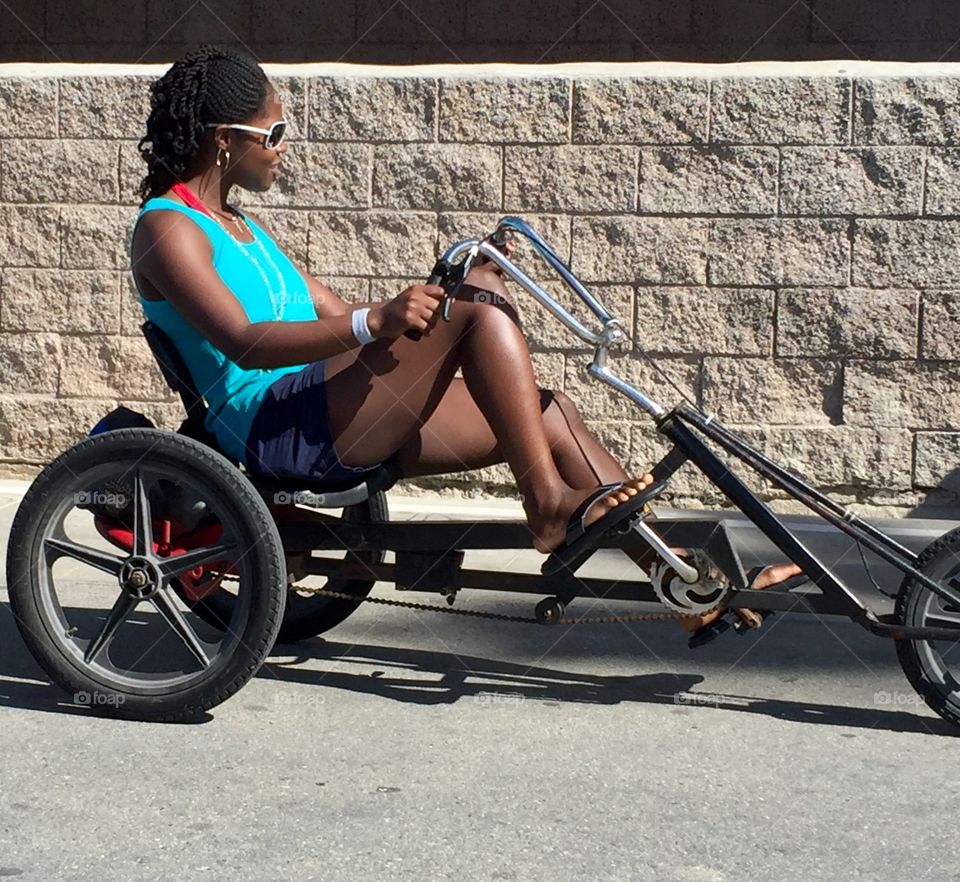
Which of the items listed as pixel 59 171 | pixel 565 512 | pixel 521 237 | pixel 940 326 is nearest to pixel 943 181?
pixel 940 326

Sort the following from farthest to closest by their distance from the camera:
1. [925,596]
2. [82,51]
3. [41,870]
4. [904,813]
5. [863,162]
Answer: [82,51]
[863,162]
[925,596]
[904,813]
[41,870]

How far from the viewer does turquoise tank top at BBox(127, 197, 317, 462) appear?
3895mm

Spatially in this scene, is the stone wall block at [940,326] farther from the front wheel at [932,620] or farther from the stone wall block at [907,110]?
the front wheel at [932,620]

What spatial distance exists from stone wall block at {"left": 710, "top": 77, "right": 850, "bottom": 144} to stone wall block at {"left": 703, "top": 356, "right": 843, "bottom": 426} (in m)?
0.87

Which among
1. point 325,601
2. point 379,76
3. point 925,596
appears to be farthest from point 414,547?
point 379,76

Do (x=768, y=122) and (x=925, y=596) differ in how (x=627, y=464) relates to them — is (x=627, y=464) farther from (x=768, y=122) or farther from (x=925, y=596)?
(x=925, y=596)

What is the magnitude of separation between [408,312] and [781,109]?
313 cm

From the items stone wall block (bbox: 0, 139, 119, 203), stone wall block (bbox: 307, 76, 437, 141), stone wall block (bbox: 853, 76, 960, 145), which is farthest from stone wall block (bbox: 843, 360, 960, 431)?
stone wall block (bbox: 0, 139, 119, 203)

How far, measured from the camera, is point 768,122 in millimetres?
6242

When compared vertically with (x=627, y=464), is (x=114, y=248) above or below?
above

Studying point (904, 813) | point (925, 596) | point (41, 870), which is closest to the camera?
point (41, 870)

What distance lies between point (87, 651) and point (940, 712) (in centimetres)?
199

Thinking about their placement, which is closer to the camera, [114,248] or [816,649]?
[816,649]

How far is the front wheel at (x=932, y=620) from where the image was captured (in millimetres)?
→ 3625
